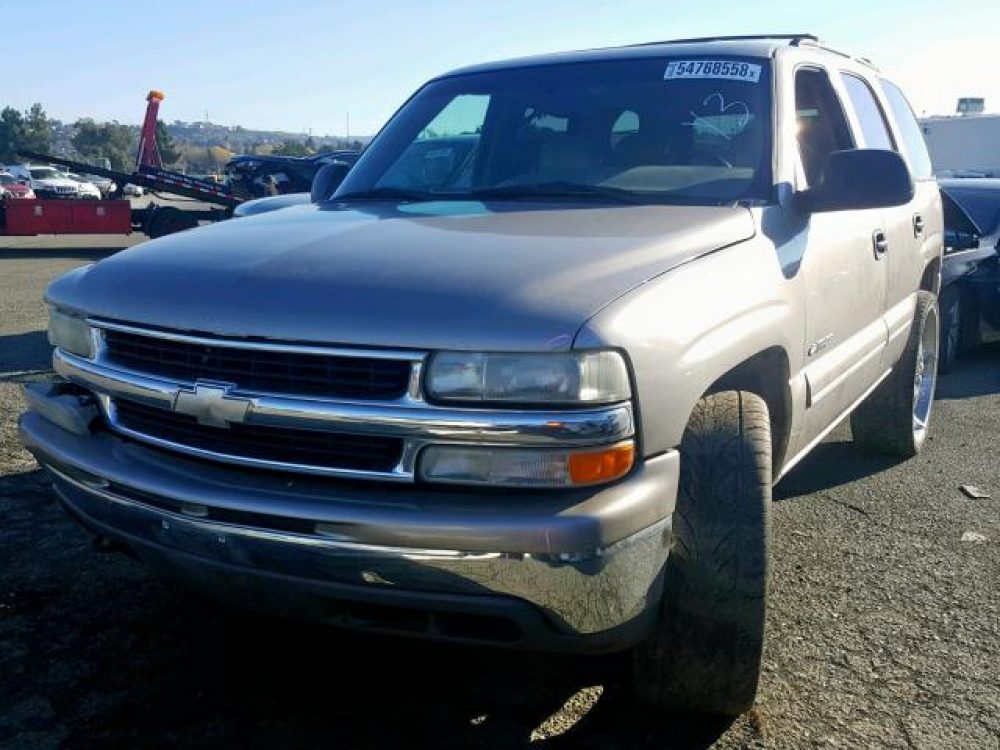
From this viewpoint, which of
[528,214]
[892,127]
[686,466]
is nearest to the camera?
[686,466]

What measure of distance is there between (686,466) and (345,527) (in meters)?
0.86

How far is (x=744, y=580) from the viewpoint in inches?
100

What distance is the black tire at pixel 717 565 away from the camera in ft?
8.25

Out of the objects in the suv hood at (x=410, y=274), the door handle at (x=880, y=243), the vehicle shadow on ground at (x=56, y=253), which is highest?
the suv hood at (x=410, y=274)

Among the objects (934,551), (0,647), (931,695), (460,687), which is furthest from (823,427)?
(0,647)

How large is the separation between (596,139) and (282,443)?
180 centimetres

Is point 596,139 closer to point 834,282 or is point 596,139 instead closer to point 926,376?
point 834,282

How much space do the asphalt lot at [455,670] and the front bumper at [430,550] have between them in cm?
53

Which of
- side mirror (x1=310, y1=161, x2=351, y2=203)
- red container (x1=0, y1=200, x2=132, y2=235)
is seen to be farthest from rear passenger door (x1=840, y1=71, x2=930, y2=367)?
red container (x1=0, y1=200, x2=132, y2=235)

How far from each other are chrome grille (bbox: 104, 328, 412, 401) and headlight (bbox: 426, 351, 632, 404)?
0.10 m

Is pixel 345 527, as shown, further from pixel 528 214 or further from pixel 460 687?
pixel 528 214

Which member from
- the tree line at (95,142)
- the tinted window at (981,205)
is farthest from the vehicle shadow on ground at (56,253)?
the tree line at (95,142)

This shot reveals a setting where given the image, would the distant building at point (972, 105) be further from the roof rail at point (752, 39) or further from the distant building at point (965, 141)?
the roof rail at point (752, 39)

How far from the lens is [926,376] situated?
614cm
